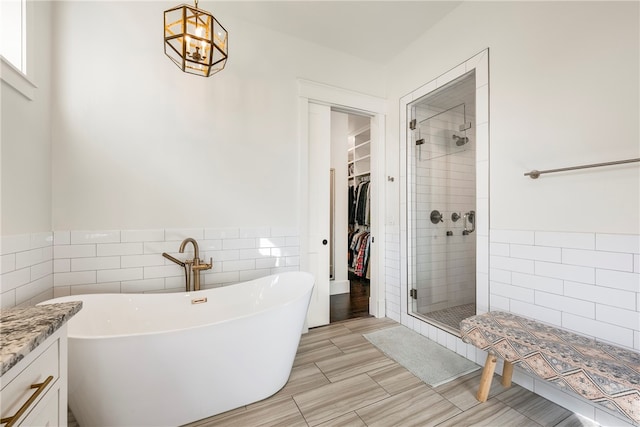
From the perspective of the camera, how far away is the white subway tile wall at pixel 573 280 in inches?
53.4

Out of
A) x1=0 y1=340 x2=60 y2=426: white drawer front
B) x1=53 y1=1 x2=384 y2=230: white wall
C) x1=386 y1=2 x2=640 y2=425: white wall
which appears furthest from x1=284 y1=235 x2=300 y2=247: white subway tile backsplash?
x1=0 y1=340 x2=60 y2=426: white drawer front

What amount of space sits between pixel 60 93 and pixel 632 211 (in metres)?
3.50

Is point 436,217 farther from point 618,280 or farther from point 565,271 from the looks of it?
point 618,280

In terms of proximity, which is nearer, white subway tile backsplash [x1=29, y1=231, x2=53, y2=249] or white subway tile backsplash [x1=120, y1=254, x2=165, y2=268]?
white subway tile backsplash [x1=29, y1=231, x2=53, y2=249]

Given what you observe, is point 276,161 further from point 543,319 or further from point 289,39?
point 543,319

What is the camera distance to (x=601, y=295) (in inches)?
56.5

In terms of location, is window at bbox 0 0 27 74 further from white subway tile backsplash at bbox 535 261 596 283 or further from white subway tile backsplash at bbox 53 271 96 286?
white subway tile backsplash at bbox 535 261 596 283

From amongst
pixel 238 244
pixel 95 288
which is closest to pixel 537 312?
pixel 238 244

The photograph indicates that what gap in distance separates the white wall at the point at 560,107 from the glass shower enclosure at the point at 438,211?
1.69 ft

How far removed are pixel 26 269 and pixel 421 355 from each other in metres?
2.75

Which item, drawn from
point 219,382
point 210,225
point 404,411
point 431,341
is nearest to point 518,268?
point 431,341

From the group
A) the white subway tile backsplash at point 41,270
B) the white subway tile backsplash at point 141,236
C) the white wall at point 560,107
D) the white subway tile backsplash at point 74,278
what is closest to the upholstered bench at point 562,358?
the white wall at point 560,107

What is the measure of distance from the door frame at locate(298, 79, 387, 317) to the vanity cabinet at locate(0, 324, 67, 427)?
6.14 feet

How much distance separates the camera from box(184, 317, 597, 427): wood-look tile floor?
148cm
